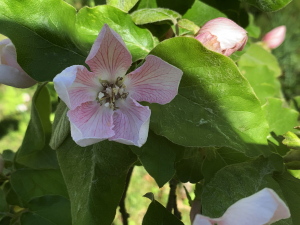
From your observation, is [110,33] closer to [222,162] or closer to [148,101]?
[148,101]

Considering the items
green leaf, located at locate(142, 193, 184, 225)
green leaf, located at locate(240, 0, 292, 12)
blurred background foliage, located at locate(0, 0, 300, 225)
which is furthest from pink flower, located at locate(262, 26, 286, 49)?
blurred background foliage, located at locate(0, 0, 300, 225)

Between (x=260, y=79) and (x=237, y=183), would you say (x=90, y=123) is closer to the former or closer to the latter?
(x=237, y=183)

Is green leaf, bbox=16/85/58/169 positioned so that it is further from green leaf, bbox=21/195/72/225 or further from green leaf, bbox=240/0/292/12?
green leaf, bbox=240/0/292/12

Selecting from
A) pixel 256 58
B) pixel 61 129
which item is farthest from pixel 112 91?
pixel 256 58

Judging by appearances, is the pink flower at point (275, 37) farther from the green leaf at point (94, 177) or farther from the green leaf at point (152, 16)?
the green leaf at point (94, 177)

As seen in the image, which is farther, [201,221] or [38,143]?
[38,143]

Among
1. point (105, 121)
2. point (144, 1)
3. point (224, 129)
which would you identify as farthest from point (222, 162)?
point (144, 1)

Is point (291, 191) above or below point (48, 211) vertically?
above

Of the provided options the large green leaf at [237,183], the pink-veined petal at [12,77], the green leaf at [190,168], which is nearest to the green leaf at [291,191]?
the large green leaf at [237,183]
